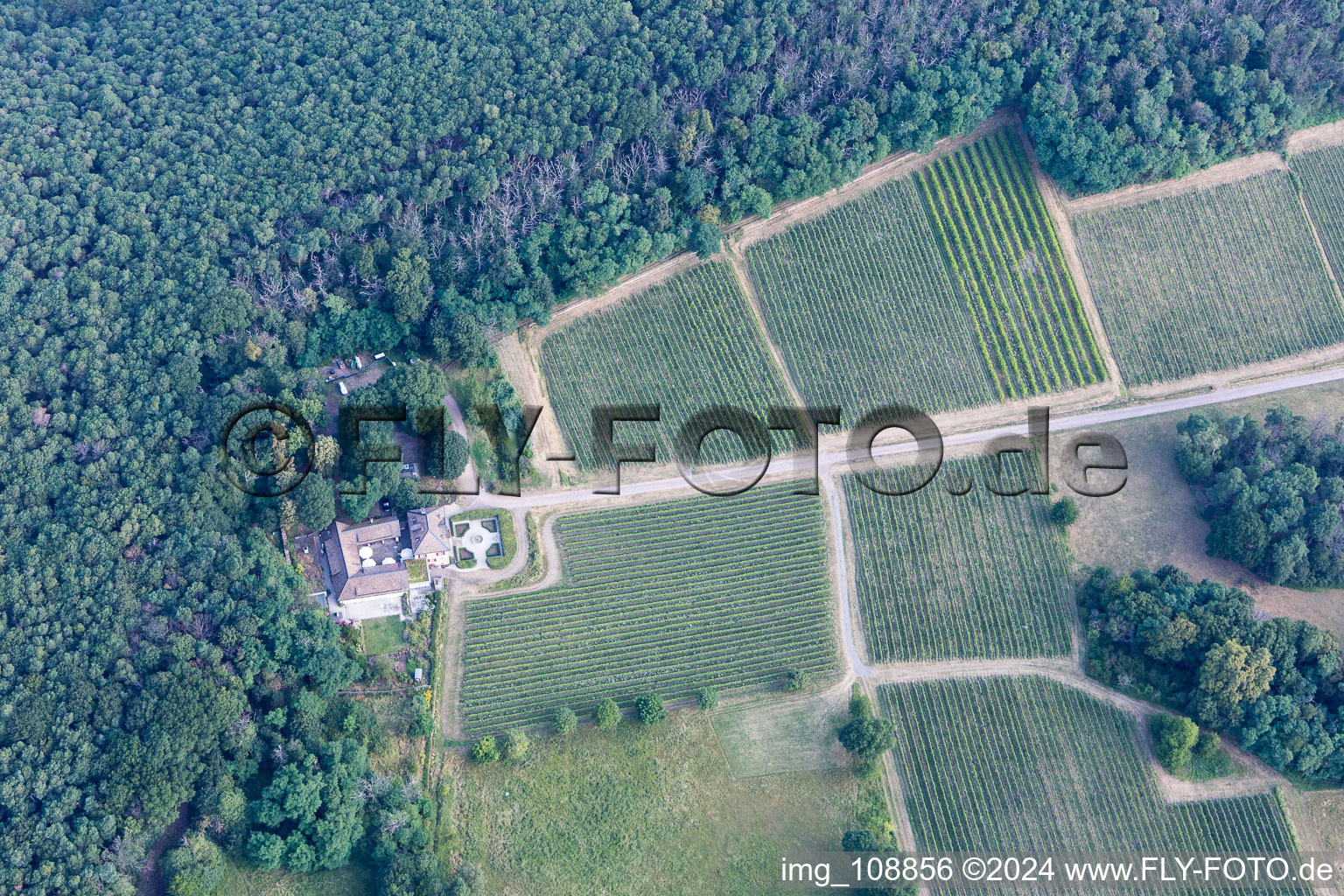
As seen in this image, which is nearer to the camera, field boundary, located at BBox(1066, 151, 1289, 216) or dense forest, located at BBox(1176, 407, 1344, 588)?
dense forest, located at BBox(1176, 407, 1344, 588)

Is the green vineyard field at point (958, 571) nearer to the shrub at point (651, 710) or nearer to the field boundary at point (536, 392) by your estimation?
the shrub at point (651, 710)

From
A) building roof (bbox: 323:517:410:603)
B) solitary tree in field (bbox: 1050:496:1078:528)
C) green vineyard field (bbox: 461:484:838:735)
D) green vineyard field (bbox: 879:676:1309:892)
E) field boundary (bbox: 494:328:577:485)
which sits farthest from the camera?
field boundary (bbox: 494:328:577:485)

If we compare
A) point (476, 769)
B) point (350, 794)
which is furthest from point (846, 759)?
point (350, 794)

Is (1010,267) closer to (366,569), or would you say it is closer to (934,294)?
(934,294)

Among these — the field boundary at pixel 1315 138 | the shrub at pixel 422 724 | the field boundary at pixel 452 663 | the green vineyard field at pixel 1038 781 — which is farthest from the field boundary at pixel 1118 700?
the field boundary at pixel 1315 138

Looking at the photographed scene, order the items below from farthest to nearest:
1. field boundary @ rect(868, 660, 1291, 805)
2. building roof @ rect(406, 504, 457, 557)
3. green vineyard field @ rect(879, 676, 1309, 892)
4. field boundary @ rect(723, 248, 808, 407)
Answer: field boundary @ rect(723, 248, 808, 407), building roof @ rect(406, 504, 457, 557), field boundary @ rect(868, 660, 1291, 805), green vineyard field @ rect(879, 676, 1309, 892)

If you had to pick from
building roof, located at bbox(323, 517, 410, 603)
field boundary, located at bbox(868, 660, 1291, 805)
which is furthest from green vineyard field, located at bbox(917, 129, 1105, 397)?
building roof, located at bbox(323, 517, 410, 603)

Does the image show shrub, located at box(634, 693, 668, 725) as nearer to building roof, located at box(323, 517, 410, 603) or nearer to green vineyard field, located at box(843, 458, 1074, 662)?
green vineyard field, located at box(843, 458, 1074, 662)

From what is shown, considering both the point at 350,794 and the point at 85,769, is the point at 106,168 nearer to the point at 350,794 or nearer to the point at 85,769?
the point at 85,769
